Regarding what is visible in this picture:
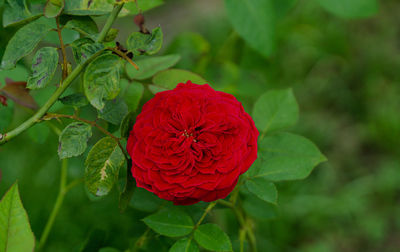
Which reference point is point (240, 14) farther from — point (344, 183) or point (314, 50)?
point (314, 50)

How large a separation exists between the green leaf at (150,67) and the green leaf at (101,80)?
270mm

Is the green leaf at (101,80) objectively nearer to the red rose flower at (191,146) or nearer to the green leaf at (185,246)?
the red rose flower at (191,146)

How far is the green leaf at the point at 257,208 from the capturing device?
1021 millimetres

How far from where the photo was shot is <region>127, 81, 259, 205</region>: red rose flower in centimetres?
70

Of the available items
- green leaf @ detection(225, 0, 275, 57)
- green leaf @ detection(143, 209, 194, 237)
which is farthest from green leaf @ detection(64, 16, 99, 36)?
green leaf @ detection(225, 0, 275, 57)

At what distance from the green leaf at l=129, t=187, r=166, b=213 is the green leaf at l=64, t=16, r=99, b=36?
1.10 ft

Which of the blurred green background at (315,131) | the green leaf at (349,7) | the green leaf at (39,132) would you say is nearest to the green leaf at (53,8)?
the green leaf at (39,132)

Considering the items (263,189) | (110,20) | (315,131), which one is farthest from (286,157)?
(315,131)

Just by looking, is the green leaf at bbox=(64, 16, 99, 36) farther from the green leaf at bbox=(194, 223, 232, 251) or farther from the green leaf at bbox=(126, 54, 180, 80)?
the green leaf at bbox=(194, 223, 232, 251)

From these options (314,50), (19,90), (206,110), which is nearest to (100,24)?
(314,50)

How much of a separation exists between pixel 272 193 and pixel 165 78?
1.08 feet

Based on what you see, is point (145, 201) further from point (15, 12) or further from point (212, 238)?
point (15, 12)

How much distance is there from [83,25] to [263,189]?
0.46 m

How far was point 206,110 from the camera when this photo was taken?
73cm
